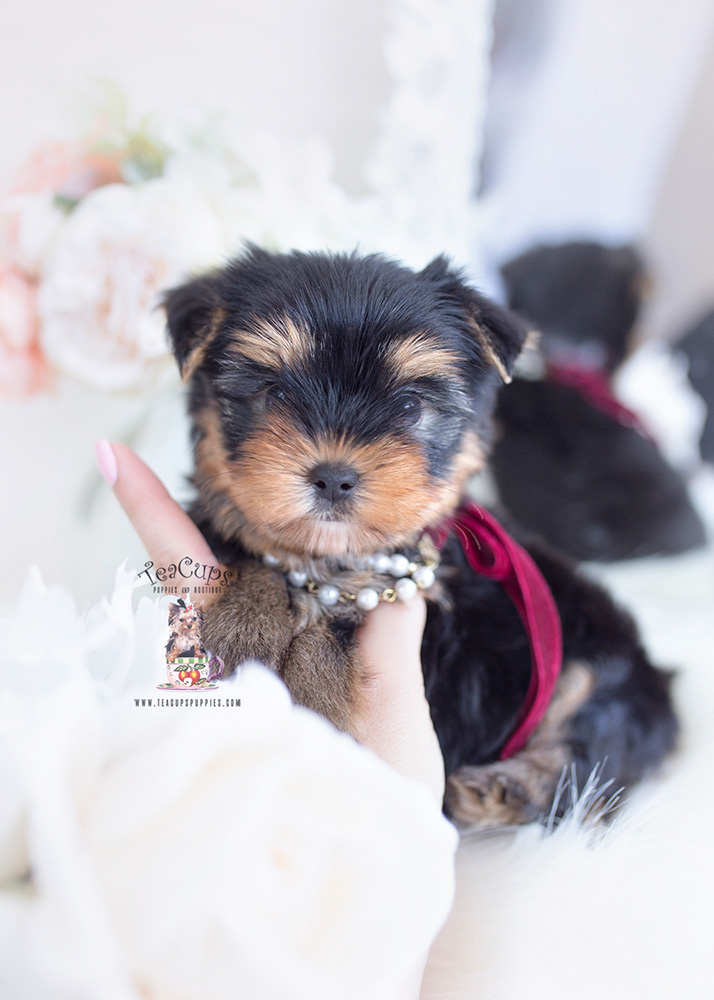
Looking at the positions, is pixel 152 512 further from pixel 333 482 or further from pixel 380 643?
pixel 380 643

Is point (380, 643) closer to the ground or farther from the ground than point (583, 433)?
farther from the ground

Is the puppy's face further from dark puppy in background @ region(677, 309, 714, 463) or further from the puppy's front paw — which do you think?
dark puppy in background @ region(677, 309, 714, 463)

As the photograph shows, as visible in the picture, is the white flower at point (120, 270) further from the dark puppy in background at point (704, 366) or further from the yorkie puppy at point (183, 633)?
the dark puppy in background at point (704, 366)

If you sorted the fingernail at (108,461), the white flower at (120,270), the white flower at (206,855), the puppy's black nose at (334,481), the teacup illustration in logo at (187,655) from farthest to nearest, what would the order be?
the white flower at (120,270) → the fingernail at (108,461) → the puppy's black nose at (334,481) → the teacup illustration in logo at (187,655) → the white flower at (206,855)

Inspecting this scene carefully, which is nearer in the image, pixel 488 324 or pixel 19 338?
pixel 488 324

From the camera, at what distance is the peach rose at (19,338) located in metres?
1.85

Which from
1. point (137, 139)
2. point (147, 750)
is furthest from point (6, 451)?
point (147, 750)

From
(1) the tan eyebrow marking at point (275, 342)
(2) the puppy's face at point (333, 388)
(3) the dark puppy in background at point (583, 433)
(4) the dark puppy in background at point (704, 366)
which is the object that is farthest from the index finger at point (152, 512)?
(4) the dark puppy in background at point (704, 366)

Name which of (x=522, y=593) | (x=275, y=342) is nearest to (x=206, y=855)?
(x=275, y=342)

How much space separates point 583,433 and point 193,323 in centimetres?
220

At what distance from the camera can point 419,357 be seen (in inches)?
49.2

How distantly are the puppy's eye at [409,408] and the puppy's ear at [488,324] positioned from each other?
215 millimetres

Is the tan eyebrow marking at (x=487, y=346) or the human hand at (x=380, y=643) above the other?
the tan eyebrow marking at (x=487, y=346)

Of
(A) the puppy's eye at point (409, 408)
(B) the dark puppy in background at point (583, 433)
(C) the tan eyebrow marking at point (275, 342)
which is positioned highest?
(C) the tan eyebrow marking at point (275, 342)
